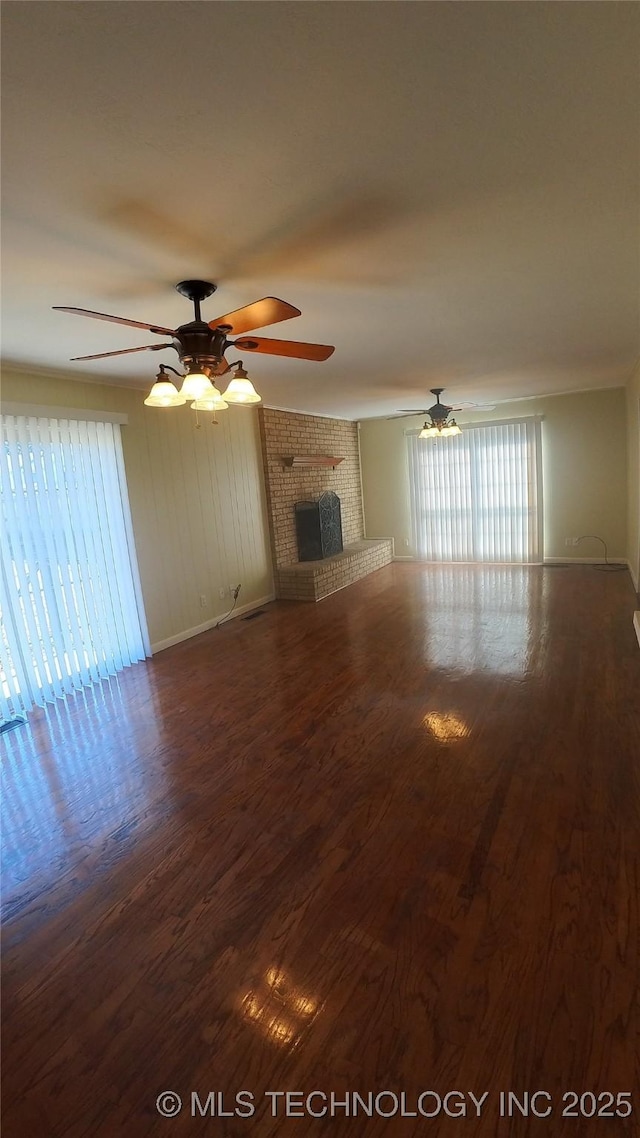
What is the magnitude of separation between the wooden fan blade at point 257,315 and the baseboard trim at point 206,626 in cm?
329

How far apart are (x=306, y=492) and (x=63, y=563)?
12.3 ft

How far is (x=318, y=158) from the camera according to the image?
4.78 feet

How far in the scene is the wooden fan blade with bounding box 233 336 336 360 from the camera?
228 centimetres

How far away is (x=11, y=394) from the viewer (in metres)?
3.40

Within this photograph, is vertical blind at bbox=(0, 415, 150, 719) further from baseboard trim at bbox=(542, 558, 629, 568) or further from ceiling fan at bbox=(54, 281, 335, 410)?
baseboard trim at bbox=(542, 558, 629, 568)

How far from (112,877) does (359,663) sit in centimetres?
234

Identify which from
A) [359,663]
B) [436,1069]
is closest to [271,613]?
[359,663]

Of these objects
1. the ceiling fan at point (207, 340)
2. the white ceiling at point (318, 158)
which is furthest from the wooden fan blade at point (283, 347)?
the white ceiling at point (318, 158)

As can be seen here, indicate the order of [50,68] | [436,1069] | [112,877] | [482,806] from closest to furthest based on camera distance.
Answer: [50,68] < [436,1069] < [112,877] < [482,806]

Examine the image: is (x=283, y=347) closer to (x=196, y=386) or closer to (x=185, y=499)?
(x=196, y=386)

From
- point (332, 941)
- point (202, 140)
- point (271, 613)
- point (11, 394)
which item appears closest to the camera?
point (202, 140)

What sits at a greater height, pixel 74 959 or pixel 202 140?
pixel 202 140

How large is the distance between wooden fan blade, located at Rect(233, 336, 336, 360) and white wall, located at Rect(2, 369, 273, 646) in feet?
7.02

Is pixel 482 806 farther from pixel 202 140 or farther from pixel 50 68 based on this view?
pixel 50 68
